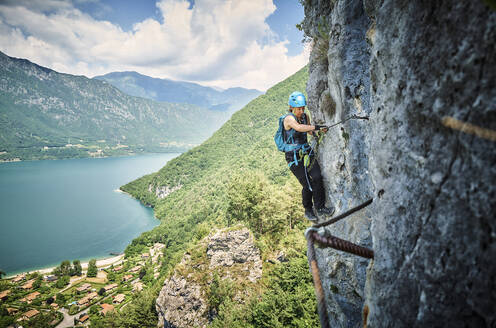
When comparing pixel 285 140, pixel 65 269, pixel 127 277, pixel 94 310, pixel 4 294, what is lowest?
pixel 127 277

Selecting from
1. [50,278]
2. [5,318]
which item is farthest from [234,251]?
[50,278]

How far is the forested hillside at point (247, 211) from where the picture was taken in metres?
12.5

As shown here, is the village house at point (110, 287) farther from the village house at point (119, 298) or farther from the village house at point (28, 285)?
the village house at point (28, 285)

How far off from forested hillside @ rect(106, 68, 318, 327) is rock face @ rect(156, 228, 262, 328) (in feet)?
3.30

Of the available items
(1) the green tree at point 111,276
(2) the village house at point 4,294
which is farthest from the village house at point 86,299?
(2) the village house at point 4,294

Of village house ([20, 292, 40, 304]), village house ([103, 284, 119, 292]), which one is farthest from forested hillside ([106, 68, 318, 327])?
village house ([20, 292, 40, 304])

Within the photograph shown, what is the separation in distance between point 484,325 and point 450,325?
0.22 m

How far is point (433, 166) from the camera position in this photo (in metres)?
1.57

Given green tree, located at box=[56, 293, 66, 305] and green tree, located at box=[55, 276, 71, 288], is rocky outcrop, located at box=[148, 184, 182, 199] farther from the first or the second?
green tree, located at box=[56, 293, 66, 305]

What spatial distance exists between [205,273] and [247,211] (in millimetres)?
7044

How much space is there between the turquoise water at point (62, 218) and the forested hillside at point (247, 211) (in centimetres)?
933

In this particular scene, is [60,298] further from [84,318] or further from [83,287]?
[84,318]

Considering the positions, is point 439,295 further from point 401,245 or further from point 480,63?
point 480,63

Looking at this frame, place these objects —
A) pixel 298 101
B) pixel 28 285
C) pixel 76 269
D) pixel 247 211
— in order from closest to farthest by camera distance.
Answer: pixel 298 101, pixel 247 211, pixel 28 285, pixel 76 269
